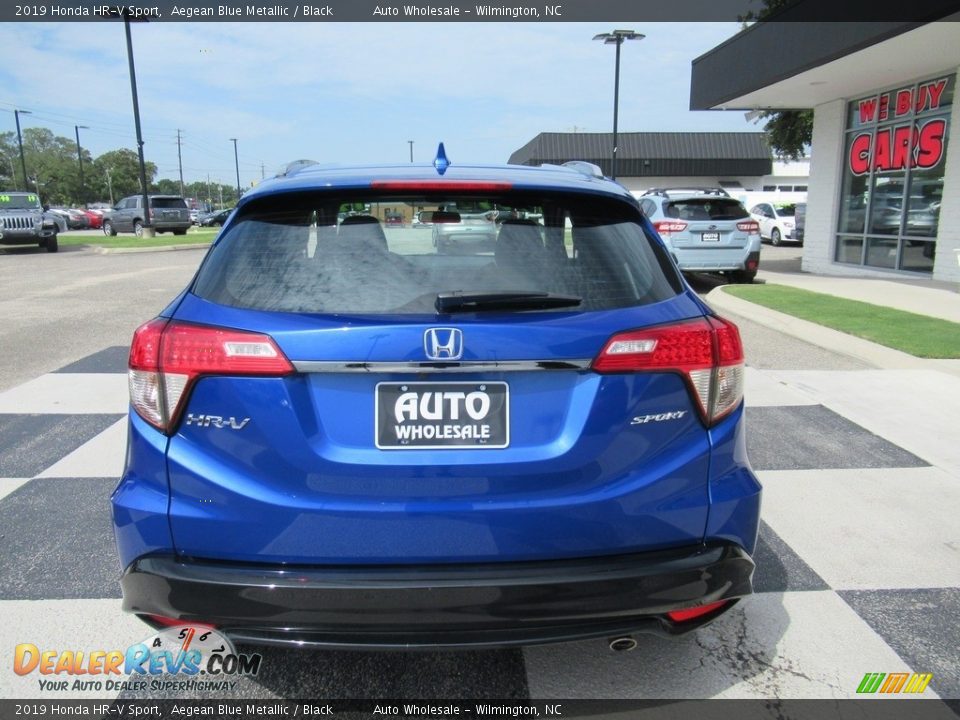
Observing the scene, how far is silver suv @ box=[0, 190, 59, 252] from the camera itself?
23.1 metres

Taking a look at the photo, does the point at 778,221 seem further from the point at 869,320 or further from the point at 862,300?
the point at 869,320

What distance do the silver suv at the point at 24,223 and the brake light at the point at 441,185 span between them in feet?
83.5

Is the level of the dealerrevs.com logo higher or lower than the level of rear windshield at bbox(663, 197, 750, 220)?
lower

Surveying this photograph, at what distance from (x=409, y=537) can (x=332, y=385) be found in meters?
0.45

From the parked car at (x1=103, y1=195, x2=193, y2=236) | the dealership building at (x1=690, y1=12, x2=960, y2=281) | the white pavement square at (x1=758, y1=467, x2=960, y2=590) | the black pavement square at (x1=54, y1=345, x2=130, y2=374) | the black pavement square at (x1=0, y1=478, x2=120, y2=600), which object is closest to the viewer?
the black pavement square at (x1=0, y1=478, x2=120, y2=600)

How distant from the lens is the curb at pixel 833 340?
7.01 m

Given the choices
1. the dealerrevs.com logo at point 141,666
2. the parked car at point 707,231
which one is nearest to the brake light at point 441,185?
the dealerrevs.com logo at point 141,666

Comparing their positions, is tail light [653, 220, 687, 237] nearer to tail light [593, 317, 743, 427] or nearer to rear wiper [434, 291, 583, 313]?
tail light [593, 317, 743, 427]

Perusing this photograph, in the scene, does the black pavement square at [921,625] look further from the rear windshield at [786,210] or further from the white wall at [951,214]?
the rear windshield at [786,210]

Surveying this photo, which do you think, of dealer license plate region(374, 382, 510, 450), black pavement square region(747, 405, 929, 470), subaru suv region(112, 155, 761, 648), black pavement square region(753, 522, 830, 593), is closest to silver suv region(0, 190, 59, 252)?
black pavement square region(747, 405, 929, 470)

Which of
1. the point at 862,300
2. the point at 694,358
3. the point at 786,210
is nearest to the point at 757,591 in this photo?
the point at 694,358

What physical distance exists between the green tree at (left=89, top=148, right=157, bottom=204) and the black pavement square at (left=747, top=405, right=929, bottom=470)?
379ft

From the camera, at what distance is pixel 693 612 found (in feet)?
7.11

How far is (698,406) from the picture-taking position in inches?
83.0
